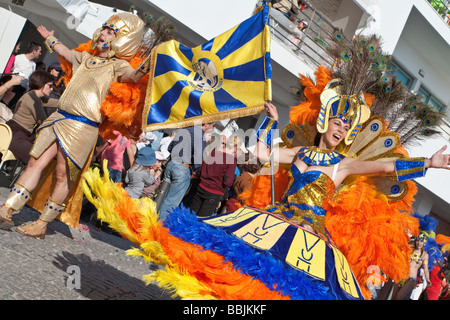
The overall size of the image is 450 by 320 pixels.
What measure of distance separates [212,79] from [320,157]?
1044mm

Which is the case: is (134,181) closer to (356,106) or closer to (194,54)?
(194,54)

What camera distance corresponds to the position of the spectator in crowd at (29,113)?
5707 mm

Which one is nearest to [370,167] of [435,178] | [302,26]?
[302,26]

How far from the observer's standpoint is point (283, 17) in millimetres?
10383

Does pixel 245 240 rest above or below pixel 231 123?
below

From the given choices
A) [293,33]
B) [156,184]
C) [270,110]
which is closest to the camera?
[270,110]

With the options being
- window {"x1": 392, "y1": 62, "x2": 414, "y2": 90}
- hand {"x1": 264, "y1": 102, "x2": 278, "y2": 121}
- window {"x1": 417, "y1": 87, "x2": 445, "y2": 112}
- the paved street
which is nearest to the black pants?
the paved street

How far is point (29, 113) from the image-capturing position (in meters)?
5.94

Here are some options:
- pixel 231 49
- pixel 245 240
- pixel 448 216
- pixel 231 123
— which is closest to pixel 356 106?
pixel 231 49

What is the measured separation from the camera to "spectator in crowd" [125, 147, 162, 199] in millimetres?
6684

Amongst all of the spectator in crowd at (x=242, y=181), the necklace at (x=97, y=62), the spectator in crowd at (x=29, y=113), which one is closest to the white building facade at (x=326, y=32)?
the spectator in crowd at (x=29, y=113)

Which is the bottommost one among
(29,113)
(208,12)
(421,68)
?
(29,113)

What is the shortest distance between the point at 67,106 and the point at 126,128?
1.77 ft

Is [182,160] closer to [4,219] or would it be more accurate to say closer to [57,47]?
[57,47]
